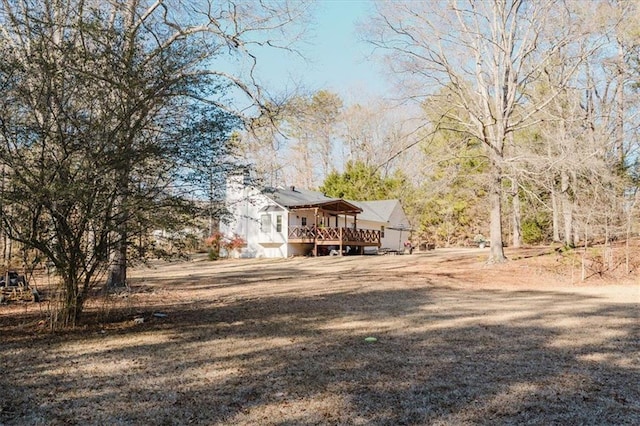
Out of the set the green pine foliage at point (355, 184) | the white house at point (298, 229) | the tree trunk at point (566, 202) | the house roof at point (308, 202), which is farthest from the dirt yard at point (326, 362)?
the green pine foliage at point (355, 184)

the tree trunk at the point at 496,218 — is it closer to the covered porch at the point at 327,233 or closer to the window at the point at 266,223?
the covered porch at the point at 327,233

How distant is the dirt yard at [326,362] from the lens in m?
3.67

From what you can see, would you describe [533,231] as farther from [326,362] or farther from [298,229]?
[326,362]

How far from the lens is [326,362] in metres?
5.08

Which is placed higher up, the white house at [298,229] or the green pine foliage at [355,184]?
the green pine foliage at [355,184]

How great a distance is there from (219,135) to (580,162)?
12.9 meters

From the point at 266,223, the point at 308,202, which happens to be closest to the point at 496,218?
the point at 308,202

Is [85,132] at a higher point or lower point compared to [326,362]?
higher

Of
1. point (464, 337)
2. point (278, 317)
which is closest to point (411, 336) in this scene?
point (464, 337)

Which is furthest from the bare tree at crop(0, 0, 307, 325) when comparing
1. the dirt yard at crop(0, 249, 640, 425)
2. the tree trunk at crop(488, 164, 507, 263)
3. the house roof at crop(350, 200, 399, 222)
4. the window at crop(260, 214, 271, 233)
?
the house roof at crop(350, 200, 399, 222)

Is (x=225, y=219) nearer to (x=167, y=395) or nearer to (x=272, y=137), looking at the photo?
(x=167, y=395)

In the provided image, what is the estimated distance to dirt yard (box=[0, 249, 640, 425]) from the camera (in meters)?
3.67

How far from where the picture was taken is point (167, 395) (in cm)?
405

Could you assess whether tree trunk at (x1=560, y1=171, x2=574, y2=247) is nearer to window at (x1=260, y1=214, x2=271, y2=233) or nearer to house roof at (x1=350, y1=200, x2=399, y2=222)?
window at (x1=260, y1=214, x2=271, y2=233)
